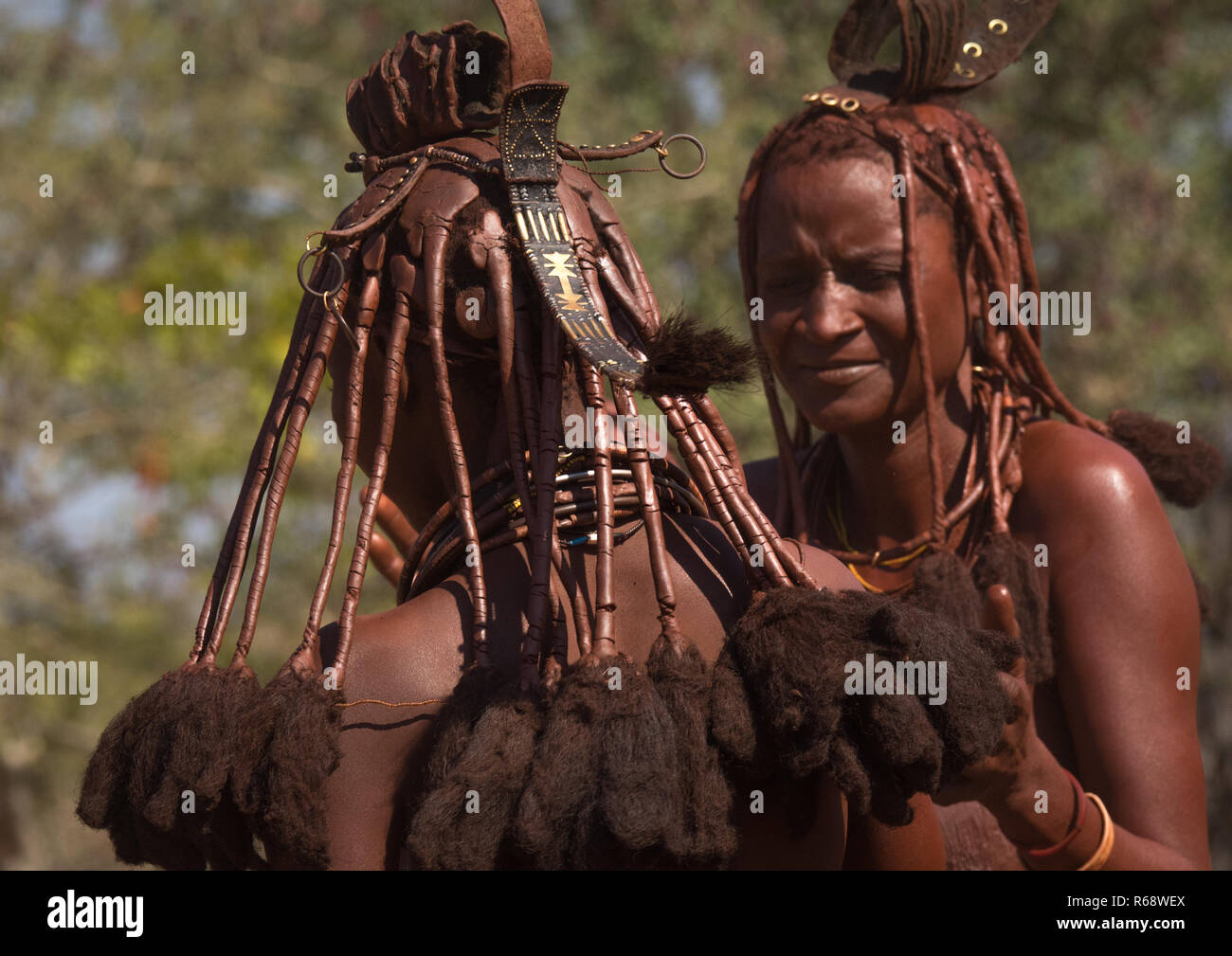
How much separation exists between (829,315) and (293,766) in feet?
5.93

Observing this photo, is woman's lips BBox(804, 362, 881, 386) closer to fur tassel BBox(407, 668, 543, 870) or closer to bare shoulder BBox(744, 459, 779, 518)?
bare shoulder BBox(744, 459, 779, 518)

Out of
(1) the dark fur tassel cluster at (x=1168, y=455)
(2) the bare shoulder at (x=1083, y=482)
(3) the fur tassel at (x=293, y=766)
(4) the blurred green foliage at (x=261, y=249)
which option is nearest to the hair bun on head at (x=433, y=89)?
(3) the fur tassel at (x=293, y=766)

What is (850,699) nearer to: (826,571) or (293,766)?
(826,571)

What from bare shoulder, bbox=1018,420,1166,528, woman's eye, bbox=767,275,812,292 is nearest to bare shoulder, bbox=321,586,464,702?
woman's eye, bbox=767,275,812,292

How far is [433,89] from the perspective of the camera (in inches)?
88.1

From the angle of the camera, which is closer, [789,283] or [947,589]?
[947,589]

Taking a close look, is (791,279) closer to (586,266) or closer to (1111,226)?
(586,266)

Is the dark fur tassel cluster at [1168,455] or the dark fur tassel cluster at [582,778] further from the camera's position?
the dark fur tassel cluster at [1168,455]

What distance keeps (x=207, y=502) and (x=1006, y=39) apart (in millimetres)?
7091

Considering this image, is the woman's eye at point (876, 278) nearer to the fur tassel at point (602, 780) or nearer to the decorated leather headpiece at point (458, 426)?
the decorated leather headpiece at point (458, 426)

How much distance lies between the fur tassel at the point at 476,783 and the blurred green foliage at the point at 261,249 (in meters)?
7.07

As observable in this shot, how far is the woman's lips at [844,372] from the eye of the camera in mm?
3357

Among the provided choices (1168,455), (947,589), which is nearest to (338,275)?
(947,589)

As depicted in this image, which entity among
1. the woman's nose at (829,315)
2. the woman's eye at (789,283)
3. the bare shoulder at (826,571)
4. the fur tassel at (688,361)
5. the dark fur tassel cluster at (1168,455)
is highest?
the woman's eye at (789,283)
